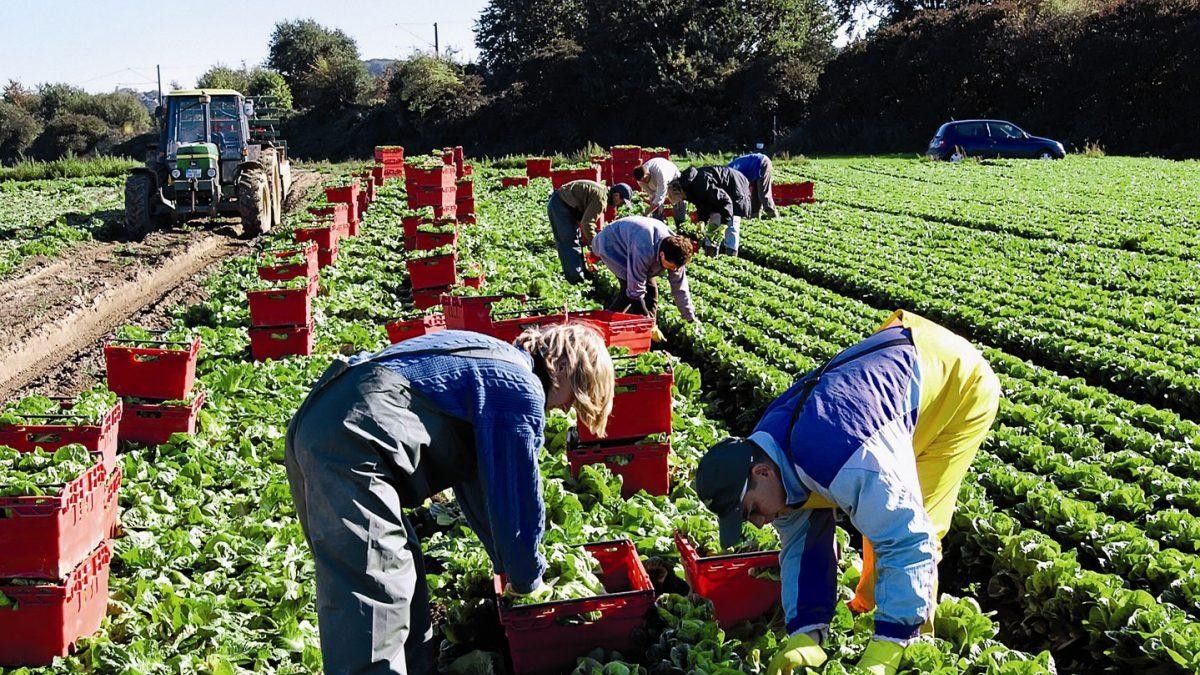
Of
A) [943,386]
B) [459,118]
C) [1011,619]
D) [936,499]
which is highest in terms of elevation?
[459,118]

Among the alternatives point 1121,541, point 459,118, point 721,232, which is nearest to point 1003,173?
point 721,232

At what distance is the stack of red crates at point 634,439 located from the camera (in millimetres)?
5996

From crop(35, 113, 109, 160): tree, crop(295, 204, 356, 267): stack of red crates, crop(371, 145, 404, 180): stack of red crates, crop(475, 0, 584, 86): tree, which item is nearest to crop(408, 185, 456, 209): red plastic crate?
crop(295, 204, 356, 267): stack of red crates

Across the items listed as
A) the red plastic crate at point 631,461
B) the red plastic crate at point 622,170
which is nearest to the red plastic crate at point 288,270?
the red plastic crate at point 631,461

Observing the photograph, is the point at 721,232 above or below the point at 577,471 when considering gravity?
above

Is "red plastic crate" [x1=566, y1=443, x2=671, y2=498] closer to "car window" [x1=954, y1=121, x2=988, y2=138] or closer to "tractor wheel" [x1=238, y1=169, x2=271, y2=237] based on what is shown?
"tractor wheel" [x1=238, y1=169, x2=271, y2=237]

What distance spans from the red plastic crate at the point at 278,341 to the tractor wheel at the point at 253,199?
8537 mm

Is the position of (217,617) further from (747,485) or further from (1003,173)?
(1003,173)

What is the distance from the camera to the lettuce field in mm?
4418

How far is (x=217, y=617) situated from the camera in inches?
183

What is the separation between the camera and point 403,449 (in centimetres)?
351

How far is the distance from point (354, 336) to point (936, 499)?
23.2 ft

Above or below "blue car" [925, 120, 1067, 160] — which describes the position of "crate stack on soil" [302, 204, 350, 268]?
below

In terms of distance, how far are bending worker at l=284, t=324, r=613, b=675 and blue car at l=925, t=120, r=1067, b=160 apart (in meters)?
28.2
